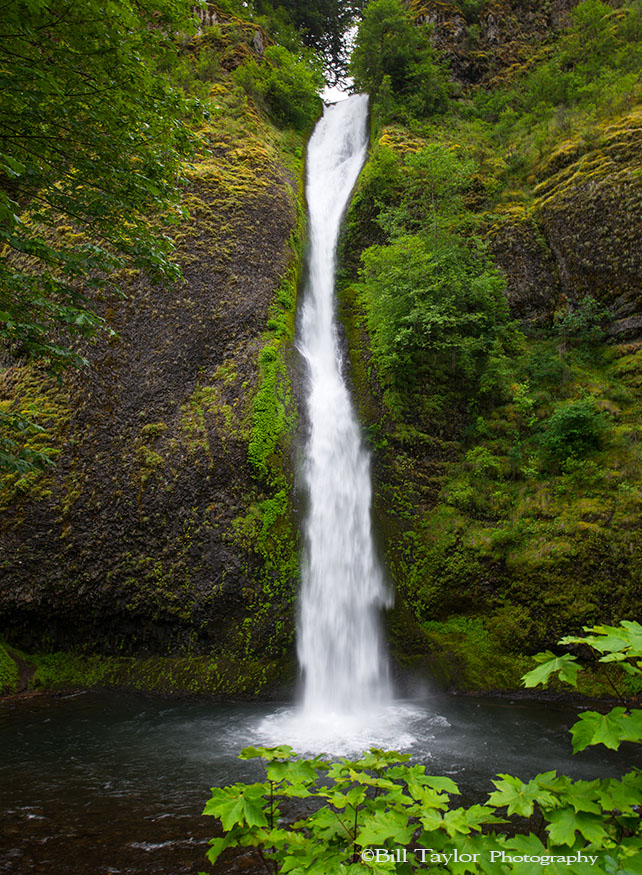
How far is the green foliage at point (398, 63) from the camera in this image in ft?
59.8

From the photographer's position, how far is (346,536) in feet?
29.2

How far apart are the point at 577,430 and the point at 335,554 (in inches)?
209

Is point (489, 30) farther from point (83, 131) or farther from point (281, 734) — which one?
point (281, 734)

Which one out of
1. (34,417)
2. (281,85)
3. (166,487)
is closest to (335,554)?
(166,487)

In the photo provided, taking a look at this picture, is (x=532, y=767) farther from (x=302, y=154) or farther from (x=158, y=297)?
(x=302, y=154)

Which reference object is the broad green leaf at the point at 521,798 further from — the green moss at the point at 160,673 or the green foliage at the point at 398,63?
the green foliage at the point at 398,63

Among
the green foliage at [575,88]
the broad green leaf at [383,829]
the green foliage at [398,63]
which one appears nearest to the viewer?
the broad green leaf at [383,829]

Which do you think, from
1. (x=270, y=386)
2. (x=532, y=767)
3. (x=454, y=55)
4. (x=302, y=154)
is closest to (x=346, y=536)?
(x=270, y=386)

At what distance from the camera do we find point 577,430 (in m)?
8.81

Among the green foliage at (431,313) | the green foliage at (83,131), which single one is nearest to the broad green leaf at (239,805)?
the green foliage at (83,131)

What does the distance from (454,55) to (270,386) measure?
824 inches

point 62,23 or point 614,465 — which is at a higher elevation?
point 62,23

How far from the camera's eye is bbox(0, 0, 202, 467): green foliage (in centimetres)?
338

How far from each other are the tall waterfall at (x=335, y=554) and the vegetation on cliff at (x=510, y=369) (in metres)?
0.49
